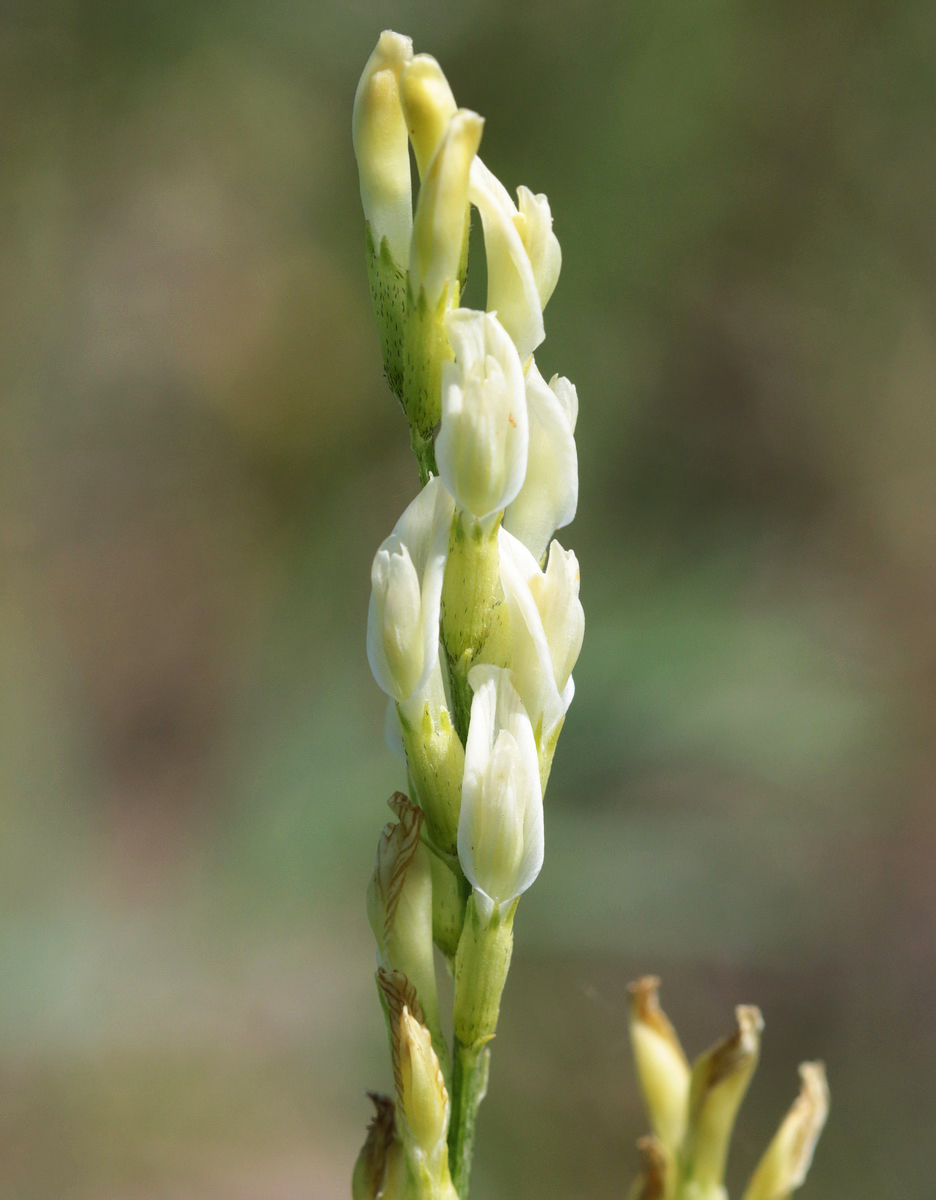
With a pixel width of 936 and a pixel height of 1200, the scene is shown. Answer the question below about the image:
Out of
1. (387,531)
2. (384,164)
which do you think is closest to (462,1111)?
(384,164)

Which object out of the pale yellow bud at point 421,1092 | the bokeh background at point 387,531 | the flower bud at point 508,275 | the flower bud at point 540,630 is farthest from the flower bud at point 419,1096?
the bokeh background at point 387,531

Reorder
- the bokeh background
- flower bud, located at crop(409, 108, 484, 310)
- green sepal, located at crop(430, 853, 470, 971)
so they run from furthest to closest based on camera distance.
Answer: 1. the bokeh background
2. green sepal, located at crop(430, 853, 470, 971)
3. flower bud, located at crop(409, 108, 484, 310)

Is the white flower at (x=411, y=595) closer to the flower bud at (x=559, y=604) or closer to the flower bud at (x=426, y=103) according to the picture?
the flower bud at (x=559, y=604)

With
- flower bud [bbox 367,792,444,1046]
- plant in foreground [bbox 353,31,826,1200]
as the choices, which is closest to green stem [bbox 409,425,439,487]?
plant in foreground [bbox 353,31,826,1200]

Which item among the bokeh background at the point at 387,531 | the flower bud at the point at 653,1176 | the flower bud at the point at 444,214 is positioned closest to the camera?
the flower bud at the point at 444,214

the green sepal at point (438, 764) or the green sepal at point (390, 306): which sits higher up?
the green sepal at point (390, 306)

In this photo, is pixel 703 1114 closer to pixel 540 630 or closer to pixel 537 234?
pixel 540 630

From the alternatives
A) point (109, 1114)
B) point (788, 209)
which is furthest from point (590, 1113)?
point (788, 209)

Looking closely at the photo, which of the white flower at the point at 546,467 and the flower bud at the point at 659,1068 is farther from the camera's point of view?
the flower bud at the point at 659,1068

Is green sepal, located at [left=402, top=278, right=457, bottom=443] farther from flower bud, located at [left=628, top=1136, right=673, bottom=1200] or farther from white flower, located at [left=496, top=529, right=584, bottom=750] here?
flower bud, located at [left=628, top=1136, right=673, bottom=1200]
